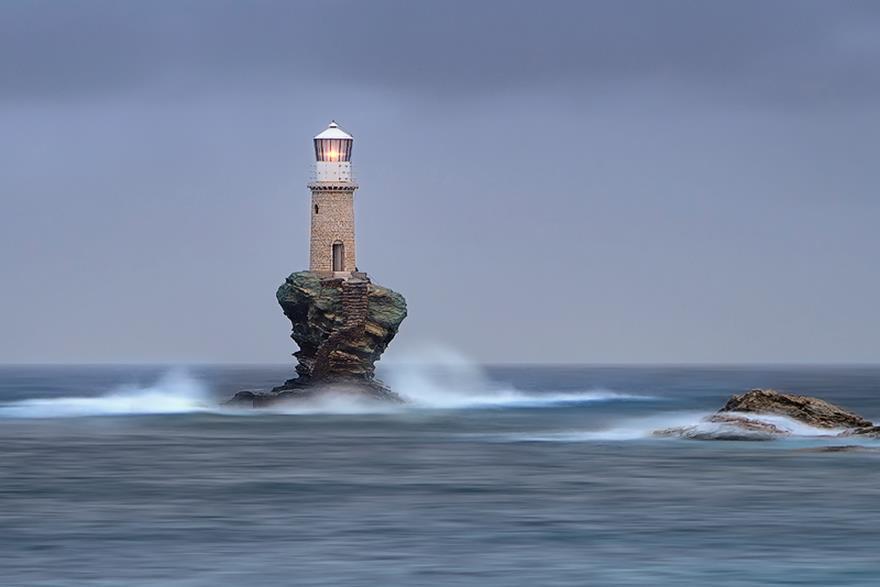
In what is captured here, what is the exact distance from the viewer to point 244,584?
32.1 m

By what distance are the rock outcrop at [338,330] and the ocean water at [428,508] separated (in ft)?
58.3

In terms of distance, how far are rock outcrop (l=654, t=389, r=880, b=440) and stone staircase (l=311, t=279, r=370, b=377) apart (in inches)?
1325

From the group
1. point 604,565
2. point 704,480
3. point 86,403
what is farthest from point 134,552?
point 86,403

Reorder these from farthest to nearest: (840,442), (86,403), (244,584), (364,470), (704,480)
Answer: (86,403) < (840,442) < (364,470) < (704,480) < (244,584)

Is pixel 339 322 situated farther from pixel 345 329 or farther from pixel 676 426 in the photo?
pixel 676 426

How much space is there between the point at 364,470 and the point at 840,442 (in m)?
17.3

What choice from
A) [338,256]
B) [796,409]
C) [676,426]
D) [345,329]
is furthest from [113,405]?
[796,409]

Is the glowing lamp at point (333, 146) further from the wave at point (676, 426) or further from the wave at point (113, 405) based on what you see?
the wave at point (676, 426)

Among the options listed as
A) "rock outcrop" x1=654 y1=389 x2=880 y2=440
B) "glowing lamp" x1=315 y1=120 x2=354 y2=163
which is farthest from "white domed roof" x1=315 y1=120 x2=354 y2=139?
"rock outcrop" x1=654 y1=389 x2=880 y2=440

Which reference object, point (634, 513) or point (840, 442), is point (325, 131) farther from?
point (634, 513)

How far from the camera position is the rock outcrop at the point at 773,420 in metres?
64.8

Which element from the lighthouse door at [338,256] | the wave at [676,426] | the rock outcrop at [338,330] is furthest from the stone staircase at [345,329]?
the wave at [676,426]

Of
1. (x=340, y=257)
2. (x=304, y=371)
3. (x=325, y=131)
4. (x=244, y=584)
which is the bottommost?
(x=244, y=584)

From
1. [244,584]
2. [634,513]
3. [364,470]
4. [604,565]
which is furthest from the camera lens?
[364,470]
